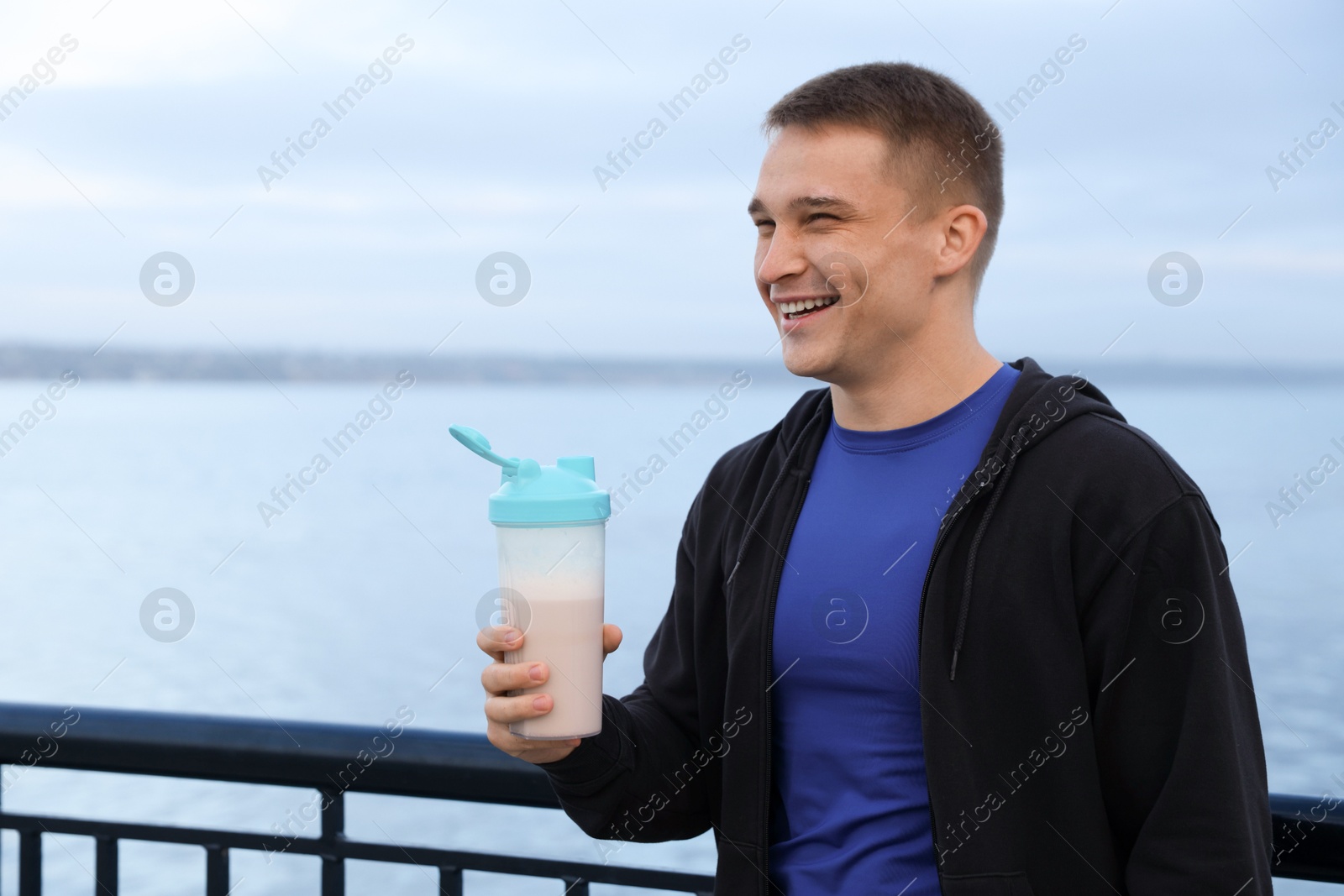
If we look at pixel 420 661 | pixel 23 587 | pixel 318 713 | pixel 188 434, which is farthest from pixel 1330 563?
pixel 188 434

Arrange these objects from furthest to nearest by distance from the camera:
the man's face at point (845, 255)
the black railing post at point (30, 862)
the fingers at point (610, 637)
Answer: the black railing post at point (30, 862)
the man's face at point (845, 255)
the fingers at point (610, 637)

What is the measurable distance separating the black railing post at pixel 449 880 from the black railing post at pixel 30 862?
2.68 ft

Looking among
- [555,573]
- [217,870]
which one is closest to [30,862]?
[217,870]

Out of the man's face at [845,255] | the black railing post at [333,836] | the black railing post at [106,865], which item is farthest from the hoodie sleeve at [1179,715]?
the black railing post at [106,865]

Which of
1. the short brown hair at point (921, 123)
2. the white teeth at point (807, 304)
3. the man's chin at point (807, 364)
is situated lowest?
the man's chin at point (807, 364)

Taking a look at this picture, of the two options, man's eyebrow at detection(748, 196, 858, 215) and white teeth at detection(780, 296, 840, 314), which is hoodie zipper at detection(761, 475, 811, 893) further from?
man's eyebrow at detection(748, 196, 858, 215)

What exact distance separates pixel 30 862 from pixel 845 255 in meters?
1.89

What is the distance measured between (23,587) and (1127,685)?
15.4 metres

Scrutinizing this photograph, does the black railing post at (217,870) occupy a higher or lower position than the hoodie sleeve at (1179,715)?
lower

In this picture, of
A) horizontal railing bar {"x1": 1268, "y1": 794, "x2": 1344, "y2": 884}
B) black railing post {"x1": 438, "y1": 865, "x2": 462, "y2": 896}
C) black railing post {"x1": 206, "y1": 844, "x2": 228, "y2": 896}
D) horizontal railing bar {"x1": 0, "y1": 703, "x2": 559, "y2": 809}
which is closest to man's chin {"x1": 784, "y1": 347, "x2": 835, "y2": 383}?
horizontal railing bar {"x1": 0, "y1": 703, "x2": 559, "y2": 809}

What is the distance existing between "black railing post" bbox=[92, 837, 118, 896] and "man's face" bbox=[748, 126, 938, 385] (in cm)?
153

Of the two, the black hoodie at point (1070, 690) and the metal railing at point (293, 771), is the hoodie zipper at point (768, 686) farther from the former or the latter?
the metal railing at point (293, 771)

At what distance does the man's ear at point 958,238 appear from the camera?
179cm

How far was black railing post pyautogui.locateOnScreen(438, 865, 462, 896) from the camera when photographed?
6.22 ft
